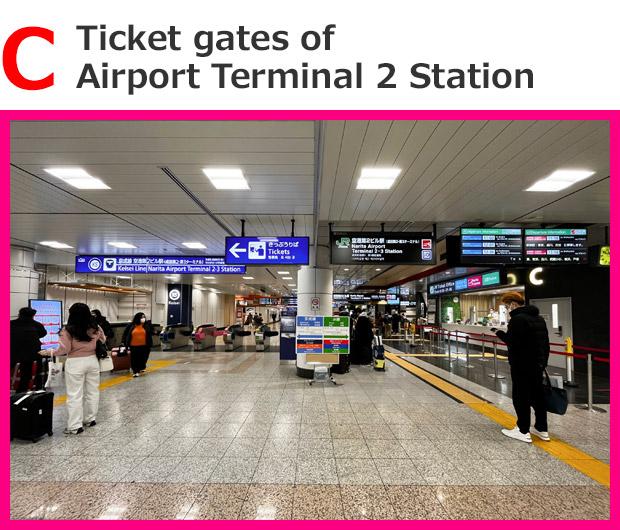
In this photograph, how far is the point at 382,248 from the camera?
700cm

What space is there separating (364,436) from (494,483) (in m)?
1.59

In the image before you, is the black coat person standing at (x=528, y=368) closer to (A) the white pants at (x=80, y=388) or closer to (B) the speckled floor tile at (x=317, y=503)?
(B) the speckled floor tile at (x=317, y=503)

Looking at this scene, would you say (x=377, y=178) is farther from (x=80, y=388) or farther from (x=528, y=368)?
(x=80, y=388)

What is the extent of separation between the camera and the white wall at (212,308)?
25.8 m

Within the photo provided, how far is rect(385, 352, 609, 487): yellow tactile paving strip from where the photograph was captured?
11.7 ft

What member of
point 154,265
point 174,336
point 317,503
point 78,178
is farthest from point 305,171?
point 174,336

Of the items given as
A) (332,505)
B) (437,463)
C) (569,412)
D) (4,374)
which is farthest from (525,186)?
(4,374)

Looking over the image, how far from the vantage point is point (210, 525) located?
2619 millimetres

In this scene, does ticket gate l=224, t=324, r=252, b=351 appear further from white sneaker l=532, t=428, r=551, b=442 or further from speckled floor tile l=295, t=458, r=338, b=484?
white sneaker l=532, t=428, r=551, b=442

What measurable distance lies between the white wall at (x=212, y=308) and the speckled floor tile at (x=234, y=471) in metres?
22.2

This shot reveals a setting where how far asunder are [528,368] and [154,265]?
9372mm

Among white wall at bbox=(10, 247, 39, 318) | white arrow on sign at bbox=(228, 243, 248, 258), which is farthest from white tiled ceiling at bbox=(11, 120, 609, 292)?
white wall at bbox=(10, 247, 39, 318)

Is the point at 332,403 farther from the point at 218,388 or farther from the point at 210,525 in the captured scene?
the point at 210,525

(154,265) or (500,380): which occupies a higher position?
(154,265)
